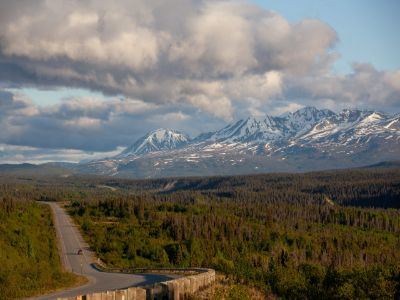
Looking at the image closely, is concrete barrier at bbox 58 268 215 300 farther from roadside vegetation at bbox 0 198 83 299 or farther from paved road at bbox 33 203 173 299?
roadside vegetation at bbox 0 198 83 299

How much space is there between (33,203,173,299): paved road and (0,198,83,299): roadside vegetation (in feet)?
5.68

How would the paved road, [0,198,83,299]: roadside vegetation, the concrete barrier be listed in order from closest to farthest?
1. the concrete barrier
2. [0,198,83,299]: roadside vegetation
3. the paved road

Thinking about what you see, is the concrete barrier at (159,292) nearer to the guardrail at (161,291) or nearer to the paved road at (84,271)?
the guardrail at (161,291)

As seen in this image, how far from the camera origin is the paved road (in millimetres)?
52125

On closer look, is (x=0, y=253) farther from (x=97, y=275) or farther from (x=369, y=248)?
(x=369, y=248)

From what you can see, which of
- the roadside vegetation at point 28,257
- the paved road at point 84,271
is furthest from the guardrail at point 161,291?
the roadside vegetation at point 28,257

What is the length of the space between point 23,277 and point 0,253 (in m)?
31.5

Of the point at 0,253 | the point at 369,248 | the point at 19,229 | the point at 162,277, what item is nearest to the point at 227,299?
the point at 162,277

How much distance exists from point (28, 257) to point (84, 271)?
17657 mm

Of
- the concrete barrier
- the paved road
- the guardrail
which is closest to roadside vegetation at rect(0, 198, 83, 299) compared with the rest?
the paved road

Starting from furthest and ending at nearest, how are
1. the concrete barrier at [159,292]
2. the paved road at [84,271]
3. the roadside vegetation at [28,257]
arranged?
the paved road at [84,271], the roadside vegetation at [28,257], the concrete barrier at [159,292]

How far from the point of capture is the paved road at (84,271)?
5212 cm

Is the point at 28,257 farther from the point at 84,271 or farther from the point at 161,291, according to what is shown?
the point at 161,291

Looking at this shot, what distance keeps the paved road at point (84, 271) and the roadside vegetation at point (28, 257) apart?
173 cm
